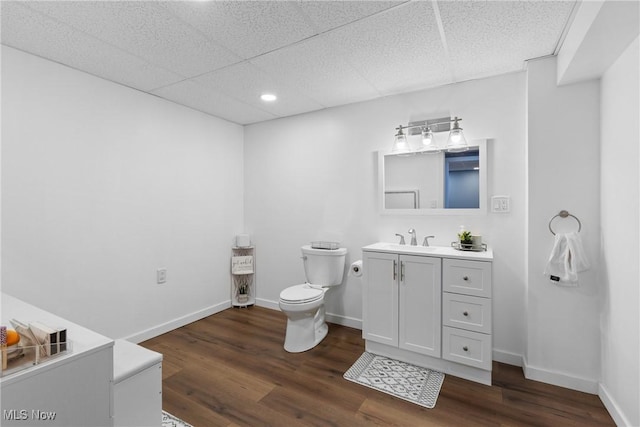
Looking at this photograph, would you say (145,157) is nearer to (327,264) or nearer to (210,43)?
(210,43)

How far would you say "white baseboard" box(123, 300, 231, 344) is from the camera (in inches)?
107

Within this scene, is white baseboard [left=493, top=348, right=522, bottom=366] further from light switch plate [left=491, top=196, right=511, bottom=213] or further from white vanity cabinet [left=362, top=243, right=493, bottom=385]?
light switch plate [left=491, top=196, right=511, bottom=213]

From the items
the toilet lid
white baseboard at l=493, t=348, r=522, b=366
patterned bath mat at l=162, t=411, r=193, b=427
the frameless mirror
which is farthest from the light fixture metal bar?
patterned bath mat at l=162, t=411, r=193, b=427

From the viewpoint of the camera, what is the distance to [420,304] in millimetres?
2299

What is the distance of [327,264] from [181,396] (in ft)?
5.07

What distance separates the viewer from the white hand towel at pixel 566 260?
1939mm

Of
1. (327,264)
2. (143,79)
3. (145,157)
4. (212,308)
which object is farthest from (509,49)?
(212,308)

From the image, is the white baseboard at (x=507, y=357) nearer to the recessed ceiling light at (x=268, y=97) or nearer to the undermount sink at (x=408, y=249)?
the undermount sink at (x=408, y=249)

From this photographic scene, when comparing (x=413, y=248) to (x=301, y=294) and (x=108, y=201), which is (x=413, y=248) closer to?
(x=301, y=294)

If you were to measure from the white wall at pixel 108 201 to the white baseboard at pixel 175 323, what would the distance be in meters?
0.01

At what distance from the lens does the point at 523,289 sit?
2.34m

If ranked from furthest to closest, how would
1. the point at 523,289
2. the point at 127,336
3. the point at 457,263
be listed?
the point at 127,336 → the point at 523,289 → the point at 457,263

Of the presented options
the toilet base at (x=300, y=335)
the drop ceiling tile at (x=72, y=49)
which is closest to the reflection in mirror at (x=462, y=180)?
the toilet base at (x=300, y=335)

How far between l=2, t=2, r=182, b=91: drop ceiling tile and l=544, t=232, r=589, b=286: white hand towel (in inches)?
120
